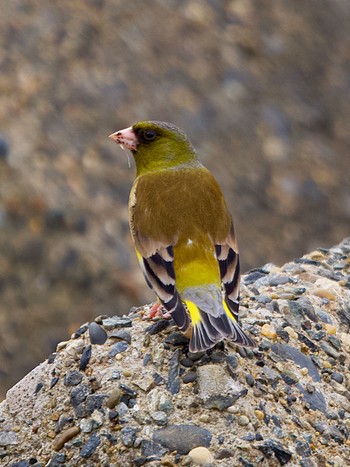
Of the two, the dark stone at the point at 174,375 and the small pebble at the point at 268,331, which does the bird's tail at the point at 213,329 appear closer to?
the dark stone at the point at 174,375

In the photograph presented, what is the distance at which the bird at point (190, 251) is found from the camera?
152 inches

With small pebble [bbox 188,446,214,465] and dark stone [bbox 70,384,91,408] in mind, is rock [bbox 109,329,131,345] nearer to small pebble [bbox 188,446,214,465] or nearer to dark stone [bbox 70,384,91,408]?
dark stone [bbox 70,384,91,408]

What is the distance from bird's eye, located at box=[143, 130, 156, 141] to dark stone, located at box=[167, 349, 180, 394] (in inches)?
45.3

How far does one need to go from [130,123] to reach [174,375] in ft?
18.3

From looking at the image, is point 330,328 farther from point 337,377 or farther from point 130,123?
point 130,123

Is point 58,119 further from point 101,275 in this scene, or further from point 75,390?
point 75,390

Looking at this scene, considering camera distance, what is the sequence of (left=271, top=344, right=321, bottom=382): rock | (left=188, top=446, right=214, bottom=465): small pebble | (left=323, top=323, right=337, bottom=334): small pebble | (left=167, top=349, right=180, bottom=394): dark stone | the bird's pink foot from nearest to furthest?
(left=188, top=446, right=214, bottom=465): small pebble
(left=167, top=349, right=180, bottom=394): dark stone
(left=271, top=344, right=321, bottom=382): rock
the bird's pink foot
(left=323, top=323, right=337, bottom=334): small pebble

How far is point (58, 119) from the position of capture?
898 centimetres

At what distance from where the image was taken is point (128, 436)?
360 cm

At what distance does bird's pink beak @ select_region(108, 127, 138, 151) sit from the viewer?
465 centimetres

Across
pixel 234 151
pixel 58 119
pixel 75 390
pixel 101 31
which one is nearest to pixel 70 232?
pixel 58 119

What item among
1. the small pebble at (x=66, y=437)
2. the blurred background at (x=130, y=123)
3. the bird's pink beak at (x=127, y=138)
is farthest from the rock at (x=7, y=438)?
the blurred background at (x=130, y=123)

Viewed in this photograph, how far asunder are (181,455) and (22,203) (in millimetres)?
4577

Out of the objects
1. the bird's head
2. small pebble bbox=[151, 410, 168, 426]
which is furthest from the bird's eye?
small pebble bbox=[151, 410, 168, 426]
